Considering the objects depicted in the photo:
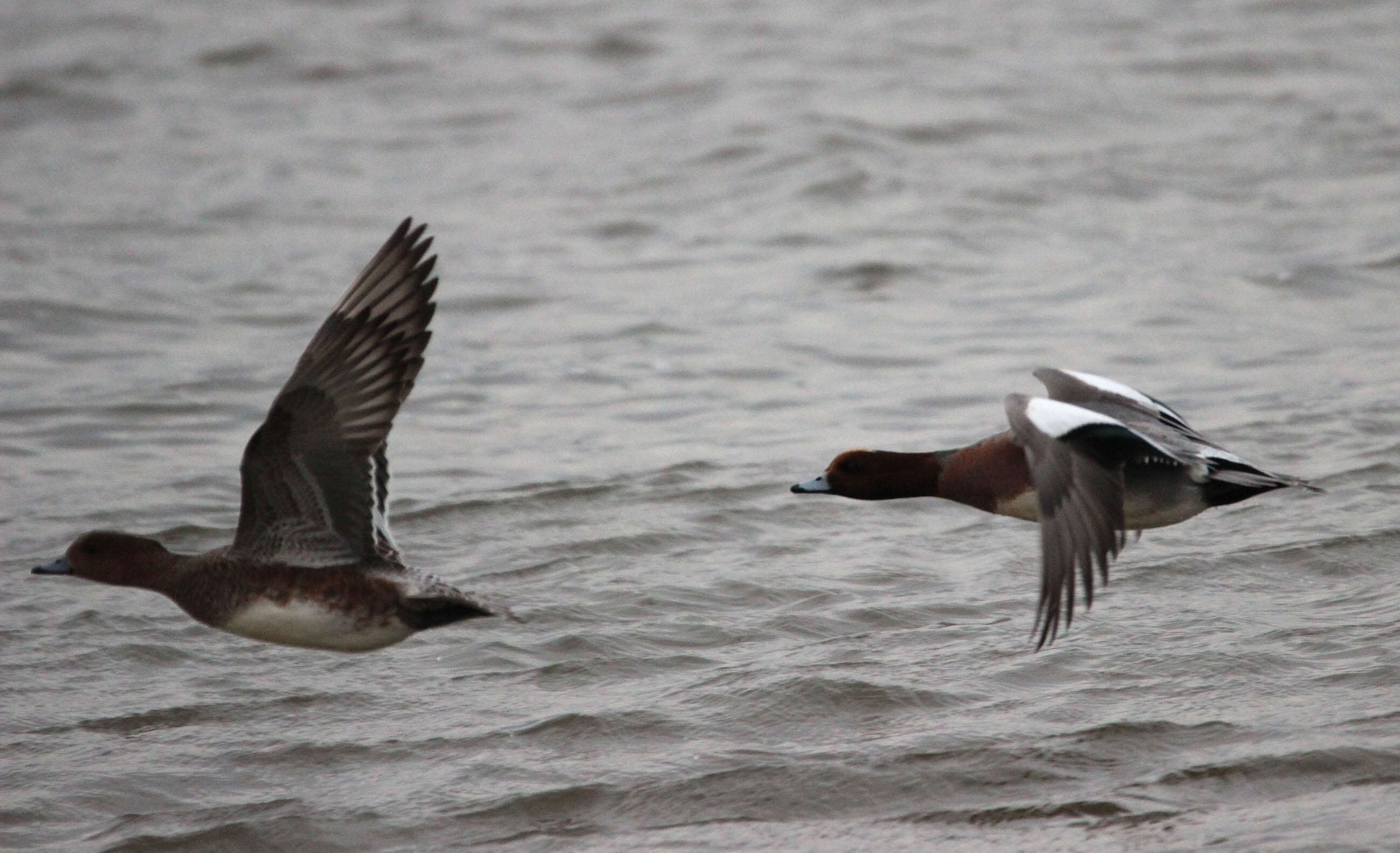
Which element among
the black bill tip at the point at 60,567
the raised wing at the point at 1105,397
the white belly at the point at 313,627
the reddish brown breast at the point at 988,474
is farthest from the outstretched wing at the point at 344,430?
the raised wing at the point at 1105,397

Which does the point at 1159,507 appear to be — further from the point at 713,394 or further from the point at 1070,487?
the point at 713,394

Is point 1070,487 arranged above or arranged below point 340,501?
below

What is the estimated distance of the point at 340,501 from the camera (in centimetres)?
562

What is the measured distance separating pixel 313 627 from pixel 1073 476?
7.61 feet

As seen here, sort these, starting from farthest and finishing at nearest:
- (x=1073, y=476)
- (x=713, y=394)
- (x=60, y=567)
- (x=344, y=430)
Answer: (x=713, y=394)
(x=60, y=567)
(x=1073, y=476)
(x=344, y=430)

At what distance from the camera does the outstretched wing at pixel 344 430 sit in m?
5.50

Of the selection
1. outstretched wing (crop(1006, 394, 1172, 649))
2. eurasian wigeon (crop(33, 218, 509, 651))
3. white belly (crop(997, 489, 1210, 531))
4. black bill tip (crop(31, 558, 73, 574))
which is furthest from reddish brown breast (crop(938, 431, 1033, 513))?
black bill tip (crop(31, 558, 73, 574))

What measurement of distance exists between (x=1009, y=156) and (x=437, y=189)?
4180 mm

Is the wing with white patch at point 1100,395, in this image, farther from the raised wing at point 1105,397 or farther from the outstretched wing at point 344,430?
the outstretched wing at point 344,430

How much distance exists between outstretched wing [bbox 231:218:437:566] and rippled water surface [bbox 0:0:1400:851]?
722mm

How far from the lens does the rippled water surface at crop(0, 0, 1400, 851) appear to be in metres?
5.50

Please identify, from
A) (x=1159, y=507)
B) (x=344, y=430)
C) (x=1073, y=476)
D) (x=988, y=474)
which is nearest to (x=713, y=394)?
(x=988, y=474)

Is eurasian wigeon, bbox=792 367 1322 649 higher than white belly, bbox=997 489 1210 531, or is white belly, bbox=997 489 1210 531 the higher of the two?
eurasian wigeon, bbox=792 367 1322 649

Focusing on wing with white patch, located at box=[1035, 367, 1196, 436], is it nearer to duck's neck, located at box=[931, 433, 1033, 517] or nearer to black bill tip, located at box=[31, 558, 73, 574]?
duck's neck, located at box=[931, 433, 1033, 517]
